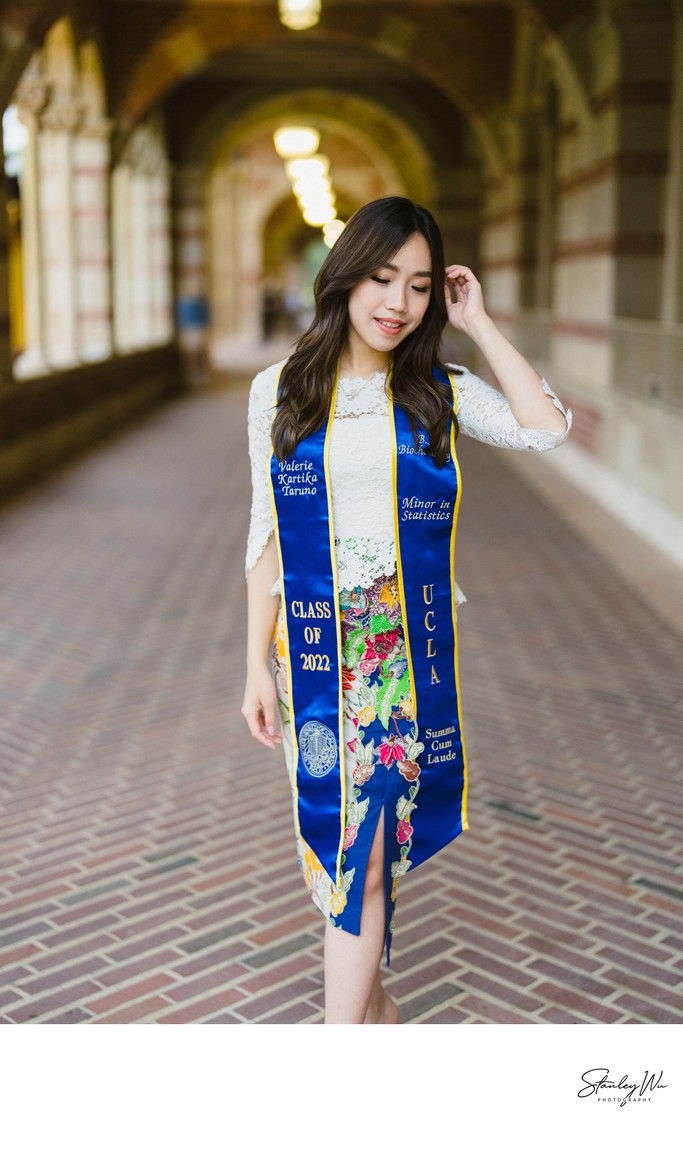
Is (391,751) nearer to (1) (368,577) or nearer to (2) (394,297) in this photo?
(1) (368,577)

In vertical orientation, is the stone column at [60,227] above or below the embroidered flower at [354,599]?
above

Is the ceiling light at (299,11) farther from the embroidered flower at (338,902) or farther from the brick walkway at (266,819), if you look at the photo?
the embroidered flower at (338,902)

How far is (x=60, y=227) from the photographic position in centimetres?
1605

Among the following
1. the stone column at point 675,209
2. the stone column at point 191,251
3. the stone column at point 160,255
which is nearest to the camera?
the stone column at point 675,209

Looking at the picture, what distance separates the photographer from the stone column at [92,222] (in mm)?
17734

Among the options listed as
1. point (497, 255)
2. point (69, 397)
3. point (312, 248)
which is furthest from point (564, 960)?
point (312, 248)

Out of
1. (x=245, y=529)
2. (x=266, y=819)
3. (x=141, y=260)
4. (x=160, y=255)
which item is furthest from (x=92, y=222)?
(x=266, y=819)

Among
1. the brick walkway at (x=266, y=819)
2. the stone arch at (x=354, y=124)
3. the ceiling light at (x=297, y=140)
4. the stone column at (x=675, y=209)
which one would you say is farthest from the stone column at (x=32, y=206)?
the stone arch at (x=354, y=124)

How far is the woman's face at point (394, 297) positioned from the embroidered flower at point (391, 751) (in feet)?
2.51

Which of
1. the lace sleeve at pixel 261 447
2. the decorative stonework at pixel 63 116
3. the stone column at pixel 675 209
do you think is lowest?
the lace sleeve at pixel 261 447

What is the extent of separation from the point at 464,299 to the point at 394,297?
8.9 inches

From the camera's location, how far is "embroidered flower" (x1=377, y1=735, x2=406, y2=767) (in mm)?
2682

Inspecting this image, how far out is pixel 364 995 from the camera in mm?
2750
